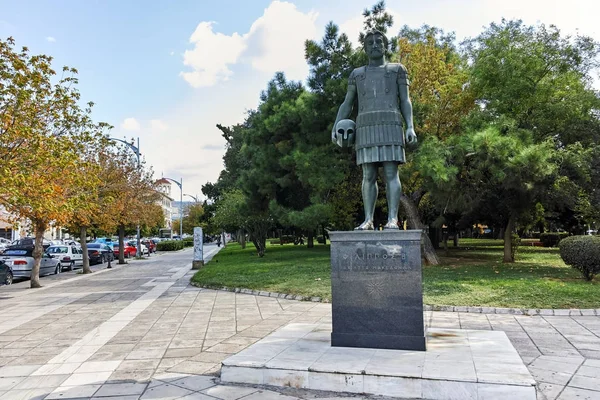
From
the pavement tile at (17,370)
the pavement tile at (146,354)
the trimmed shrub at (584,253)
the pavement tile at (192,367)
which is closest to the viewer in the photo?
the pavement tile at (192,367)

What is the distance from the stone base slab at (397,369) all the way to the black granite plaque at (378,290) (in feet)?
0.53

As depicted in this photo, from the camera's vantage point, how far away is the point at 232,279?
1334cm

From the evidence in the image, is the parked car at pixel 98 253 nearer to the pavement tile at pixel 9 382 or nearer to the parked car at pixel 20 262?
the parked car at pixel 20 262

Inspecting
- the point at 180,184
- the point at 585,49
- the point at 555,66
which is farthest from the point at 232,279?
the point at 180,184

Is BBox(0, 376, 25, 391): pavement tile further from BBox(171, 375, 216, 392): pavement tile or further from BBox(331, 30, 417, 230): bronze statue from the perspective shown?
BBox(331, 30, 417, 230): bronze statue

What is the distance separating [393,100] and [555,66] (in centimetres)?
1260

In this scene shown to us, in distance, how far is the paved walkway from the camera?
422 cm

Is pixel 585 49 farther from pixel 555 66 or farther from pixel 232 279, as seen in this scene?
pixel 232 279

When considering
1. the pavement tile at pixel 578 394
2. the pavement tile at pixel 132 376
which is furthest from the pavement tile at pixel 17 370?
the pavement tile at pixel 578 394

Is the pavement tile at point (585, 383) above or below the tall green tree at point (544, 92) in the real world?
below

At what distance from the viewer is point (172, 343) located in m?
6.16

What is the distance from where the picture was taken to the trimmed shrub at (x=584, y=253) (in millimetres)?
10055

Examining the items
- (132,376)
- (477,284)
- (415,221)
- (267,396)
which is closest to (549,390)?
(267,396)

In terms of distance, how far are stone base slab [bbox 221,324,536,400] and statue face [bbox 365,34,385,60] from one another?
348cm
